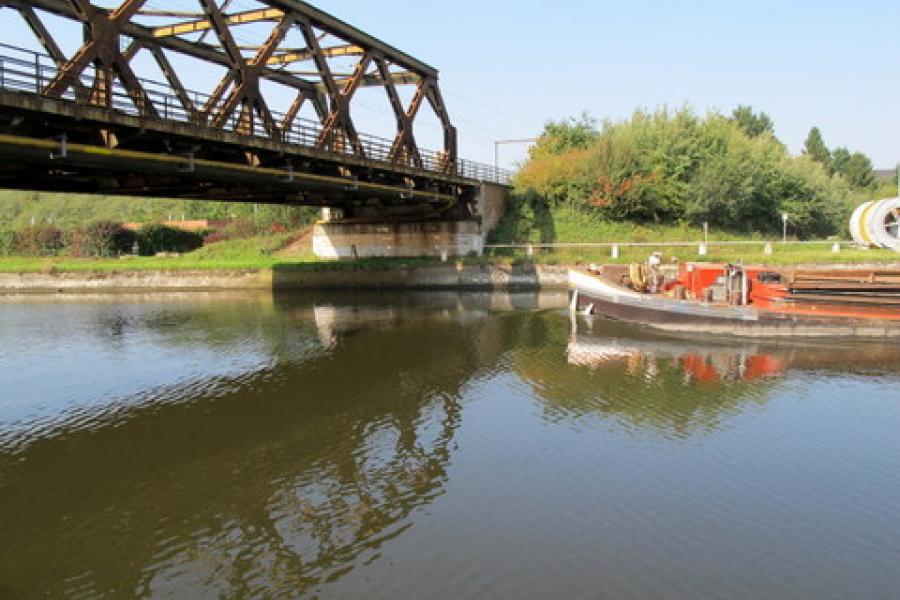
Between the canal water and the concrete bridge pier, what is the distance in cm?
2649

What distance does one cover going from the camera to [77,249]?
64.1 m

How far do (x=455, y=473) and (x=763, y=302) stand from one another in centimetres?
2029

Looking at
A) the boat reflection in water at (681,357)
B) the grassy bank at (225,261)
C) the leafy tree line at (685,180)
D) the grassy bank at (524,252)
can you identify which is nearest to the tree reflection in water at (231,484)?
the boat reflection in water at (681,357)

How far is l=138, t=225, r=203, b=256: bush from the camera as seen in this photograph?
216 ft

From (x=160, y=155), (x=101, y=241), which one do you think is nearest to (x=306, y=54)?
(x=160, y=155)

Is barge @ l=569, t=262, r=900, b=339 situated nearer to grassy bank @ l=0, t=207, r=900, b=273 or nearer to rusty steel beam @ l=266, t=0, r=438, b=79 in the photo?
grassy bank @ l=0, t=207, r=900, b=273

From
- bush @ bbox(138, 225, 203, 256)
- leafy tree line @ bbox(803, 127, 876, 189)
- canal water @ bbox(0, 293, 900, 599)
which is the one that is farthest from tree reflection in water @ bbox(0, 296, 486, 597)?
leafy tree line @ bbox(803, 127, 876, 189)

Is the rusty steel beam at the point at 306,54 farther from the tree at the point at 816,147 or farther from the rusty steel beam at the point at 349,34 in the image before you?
the tree at the point at 816,147

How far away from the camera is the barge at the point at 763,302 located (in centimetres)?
2684

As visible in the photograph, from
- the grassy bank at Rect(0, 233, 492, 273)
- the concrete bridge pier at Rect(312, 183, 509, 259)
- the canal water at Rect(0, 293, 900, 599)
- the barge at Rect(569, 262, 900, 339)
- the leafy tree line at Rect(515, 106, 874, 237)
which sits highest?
the leafy tree line at Rect(515, 106, 874, 237)

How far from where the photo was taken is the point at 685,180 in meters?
56.5

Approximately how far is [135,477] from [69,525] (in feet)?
6.84

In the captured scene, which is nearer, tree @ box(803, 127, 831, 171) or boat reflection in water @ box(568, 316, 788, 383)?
boat reflection in water @ box(568, 316, 788, 383)

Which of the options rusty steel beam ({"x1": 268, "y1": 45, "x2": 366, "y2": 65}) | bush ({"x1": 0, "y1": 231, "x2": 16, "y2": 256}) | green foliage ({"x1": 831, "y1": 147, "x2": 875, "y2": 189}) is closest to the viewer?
rusty steel beam ({"x1": 268, "y1": 45, "x2": 366, "y2": 65})
